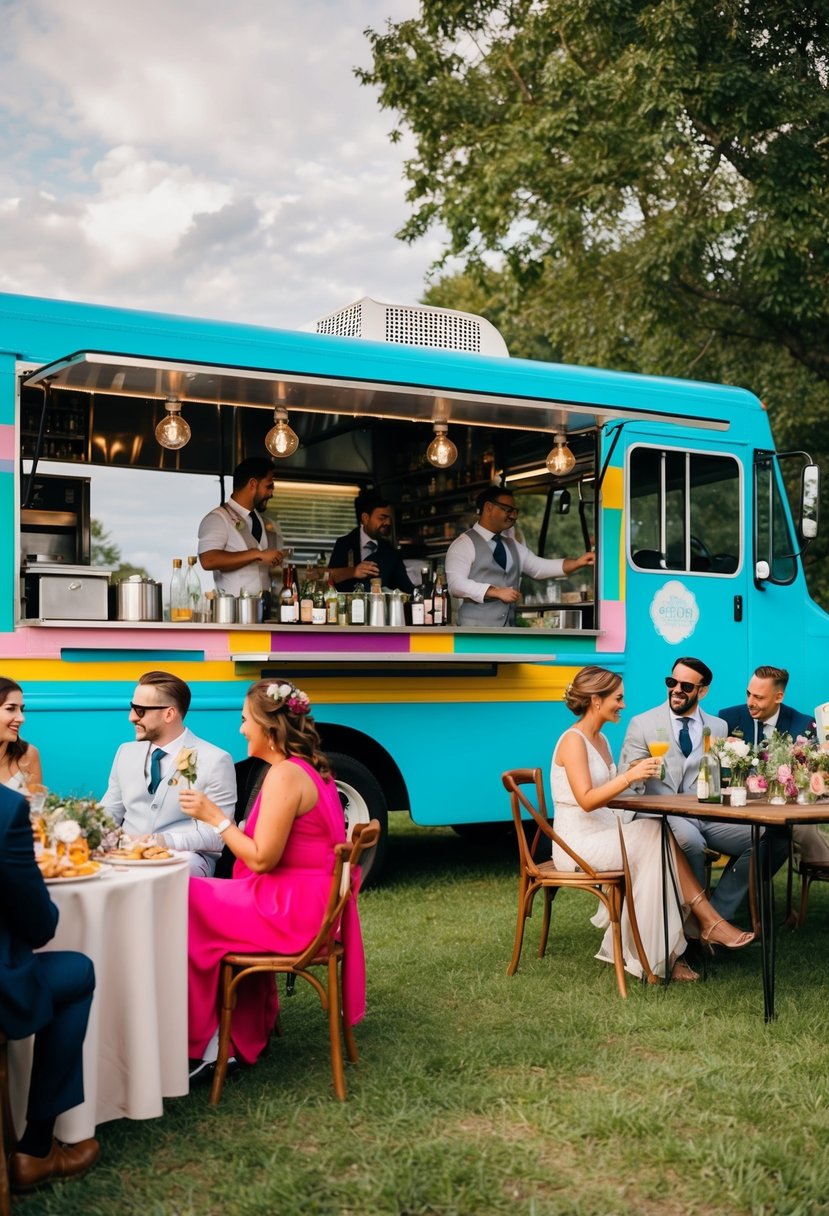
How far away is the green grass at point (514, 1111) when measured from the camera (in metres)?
3.21

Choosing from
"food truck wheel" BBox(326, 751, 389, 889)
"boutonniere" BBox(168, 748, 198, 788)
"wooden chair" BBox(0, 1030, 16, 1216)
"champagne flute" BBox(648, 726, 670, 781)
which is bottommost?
"wooden chair" BBox(0, 1030, 16, 1216)

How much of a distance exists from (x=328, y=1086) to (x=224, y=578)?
3493 millimetres

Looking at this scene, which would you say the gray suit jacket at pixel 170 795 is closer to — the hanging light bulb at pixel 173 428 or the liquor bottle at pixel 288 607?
the liquor bottle at pixel 288 607

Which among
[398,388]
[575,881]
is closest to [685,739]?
[575,881]

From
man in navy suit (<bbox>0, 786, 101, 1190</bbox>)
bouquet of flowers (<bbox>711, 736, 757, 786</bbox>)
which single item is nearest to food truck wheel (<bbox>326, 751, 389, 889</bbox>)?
bouquet of flowers (<bbox>711, 736, 757, 786</bbox>)

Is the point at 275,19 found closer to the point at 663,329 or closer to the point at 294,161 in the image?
the point at 294,161

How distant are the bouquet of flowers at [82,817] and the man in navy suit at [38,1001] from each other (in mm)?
463

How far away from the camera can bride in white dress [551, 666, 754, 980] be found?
17.2 ft

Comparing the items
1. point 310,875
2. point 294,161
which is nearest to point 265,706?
point 310,875

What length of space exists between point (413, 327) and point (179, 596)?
2012mm

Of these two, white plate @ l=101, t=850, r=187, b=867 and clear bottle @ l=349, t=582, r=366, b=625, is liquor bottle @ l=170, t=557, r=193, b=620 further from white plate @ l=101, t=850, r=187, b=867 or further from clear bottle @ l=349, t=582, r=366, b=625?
white plate @ l=101, t=850, r=187, b=867

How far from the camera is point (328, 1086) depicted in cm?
399

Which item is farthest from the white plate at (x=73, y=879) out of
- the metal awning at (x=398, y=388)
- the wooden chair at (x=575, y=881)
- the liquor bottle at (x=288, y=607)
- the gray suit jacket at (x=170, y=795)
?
the liquor bottle at (x=288, y=607)

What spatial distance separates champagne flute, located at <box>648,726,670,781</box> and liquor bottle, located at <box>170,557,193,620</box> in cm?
239
